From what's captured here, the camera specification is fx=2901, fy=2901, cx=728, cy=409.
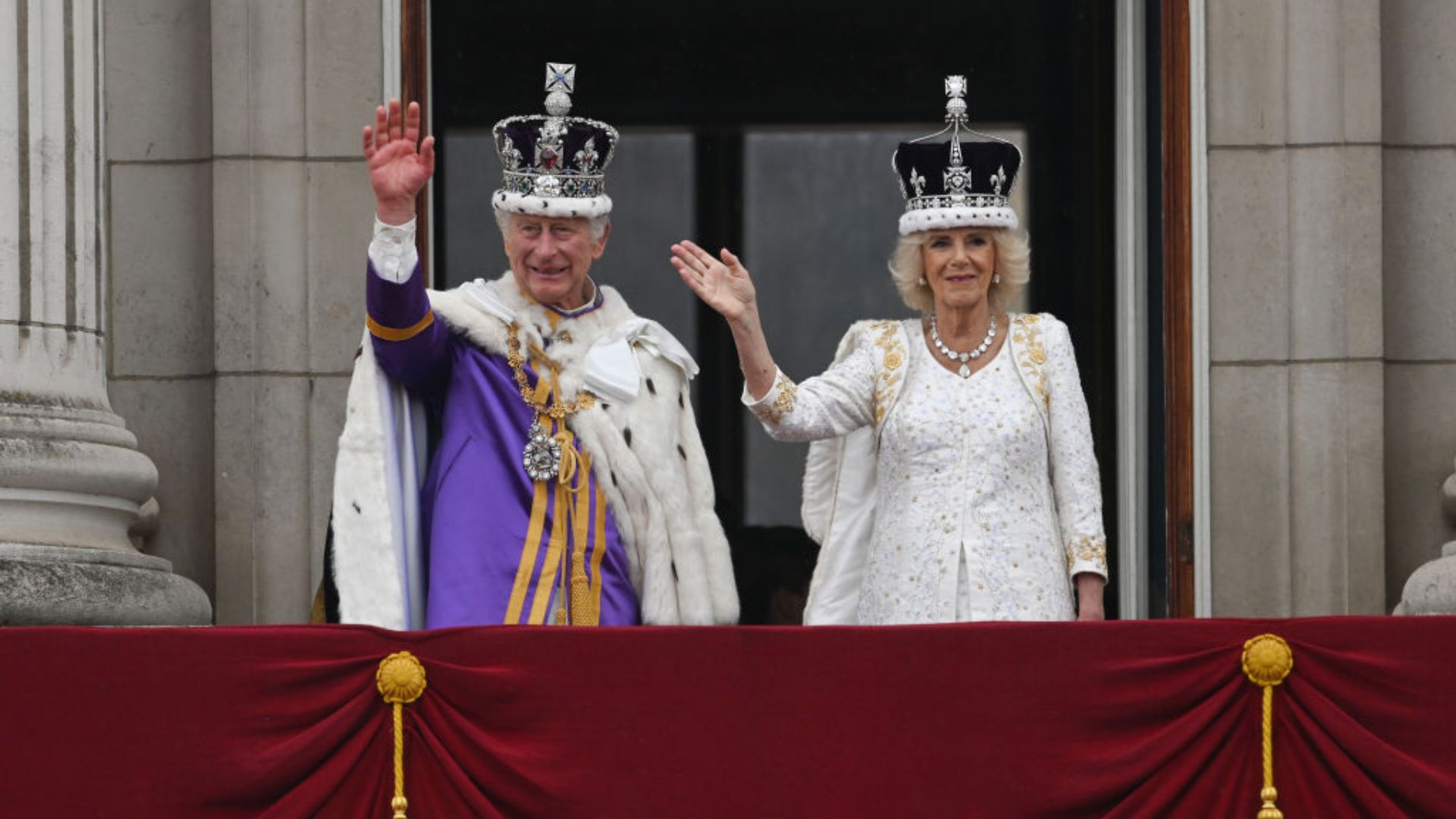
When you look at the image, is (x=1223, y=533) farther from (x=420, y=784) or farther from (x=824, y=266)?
(x=420, y=784)

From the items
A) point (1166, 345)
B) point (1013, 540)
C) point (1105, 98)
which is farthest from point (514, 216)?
point (1105, 98)

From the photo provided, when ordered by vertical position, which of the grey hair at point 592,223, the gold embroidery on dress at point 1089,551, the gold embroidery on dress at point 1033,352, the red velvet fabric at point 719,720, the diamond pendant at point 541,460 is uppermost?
the grey hair at point 592,223

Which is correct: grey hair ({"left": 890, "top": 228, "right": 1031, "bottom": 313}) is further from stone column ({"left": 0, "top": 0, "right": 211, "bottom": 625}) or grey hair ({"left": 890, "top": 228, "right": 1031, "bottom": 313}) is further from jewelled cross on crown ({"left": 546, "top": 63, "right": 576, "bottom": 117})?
stone column ({"left": 0, "top": 0, "right": 211, "bottom": 625})

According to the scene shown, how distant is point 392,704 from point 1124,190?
13.4 feet

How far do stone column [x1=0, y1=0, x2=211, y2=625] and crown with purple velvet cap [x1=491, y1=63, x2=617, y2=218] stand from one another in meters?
1.23

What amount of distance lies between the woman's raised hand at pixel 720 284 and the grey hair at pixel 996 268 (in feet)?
1.93

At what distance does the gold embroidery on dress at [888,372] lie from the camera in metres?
7.14

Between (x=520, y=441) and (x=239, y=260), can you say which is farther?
(x=239, y=260)

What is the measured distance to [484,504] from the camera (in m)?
7.04

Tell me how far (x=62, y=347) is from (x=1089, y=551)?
2.75 meters

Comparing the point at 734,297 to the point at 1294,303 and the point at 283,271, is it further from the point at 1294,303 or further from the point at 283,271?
the point at 1294,303

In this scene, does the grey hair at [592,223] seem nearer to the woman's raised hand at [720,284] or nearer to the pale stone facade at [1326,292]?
the woman's raised hand at [720,284]

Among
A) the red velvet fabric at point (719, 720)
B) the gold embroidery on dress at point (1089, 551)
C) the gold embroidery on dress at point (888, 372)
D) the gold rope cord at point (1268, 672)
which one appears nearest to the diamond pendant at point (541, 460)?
the gold embroidery on dress at point (888, 372)

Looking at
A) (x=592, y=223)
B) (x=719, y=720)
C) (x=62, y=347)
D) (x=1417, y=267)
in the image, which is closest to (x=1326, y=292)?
(x=1417, y=267)
